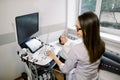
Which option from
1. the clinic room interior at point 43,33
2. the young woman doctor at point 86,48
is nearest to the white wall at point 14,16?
the clinic room interior at point 43,33

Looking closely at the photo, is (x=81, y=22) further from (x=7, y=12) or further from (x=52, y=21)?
(x=52, y=21)

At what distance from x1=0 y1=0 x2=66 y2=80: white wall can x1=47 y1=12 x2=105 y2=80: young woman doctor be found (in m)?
1.05

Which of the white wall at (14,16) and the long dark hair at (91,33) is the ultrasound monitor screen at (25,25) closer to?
the white wall at (14,16)

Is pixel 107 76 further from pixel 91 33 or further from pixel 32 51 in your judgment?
pixel 32 51

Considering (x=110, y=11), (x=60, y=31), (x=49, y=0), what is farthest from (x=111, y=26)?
(x=49, y=0)

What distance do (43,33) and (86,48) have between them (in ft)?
4.24

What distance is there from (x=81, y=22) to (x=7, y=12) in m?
1.15

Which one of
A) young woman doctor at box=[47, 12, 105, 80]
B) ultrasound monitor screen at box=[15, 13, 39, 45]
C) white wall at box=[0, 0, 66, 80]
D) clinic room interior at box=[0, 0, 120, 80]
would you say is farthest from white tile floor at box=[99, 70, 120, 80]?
white wall at box=[0, 0, 66, 80]

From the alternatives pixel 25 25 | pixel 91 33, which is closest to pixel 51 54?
pixel 25 25

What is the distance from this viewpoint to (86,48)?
1037 mm

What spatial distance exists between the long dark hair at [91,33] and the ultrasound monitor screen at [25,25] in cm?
68

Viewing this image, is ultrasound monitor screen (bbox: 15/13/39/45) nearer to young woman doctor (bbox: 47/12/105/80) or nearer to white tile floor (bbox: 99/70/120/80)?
young woman doctor (bbox: 47/12/105/80)

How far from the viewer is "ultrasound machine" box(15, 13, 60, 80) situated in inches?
54.0

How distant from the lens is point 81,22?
990 mm
